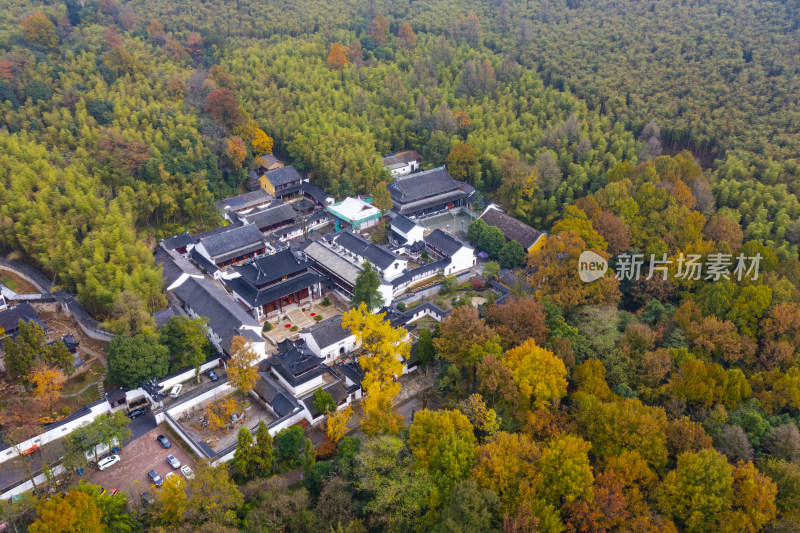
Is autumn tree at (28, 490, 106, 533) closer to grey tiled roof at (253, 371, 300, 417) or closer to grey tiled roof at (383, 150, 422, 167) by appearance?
grey tiled roof at (253, 371, 300, 417)

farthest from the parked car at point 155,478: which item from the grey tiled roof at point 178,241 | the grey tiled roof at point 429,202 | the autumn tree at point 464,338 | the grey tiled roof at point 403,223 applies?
the grey tiled roof at point 429,202

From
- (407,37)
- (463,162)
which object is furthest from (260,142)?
(407,37)

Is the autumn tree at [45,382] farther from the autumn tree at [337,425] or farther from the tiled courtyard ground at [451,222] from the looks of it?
the tiled courtyard ground at [451,222]

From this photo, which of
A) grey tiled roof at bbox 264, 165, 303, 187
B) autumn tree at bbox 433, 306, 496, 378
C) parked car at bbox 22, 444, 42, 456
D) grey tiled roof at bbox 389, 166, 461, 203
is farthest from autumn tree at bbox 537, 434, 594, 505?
grey tiled roof at bbox 264, 165, 303, 187

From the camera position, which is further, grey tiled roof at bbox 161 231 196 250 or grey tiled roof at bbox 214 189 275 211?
grey tiled roof at bbox 214 189 275 211

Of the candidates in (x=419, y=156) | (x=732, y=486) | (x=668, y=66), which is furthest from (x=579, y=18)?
(x=732, y=486)
